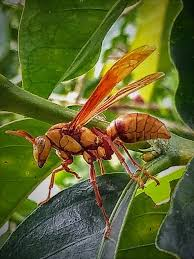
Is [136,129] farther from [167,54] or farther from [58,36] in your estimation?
[167,54]

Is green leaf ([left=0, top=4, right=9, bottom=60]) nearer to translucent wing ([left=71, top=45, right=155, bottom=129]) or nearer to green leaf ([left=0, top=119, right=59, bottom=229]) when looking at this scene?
green leaf ([left=0, top=119, right=59, bottom=229])

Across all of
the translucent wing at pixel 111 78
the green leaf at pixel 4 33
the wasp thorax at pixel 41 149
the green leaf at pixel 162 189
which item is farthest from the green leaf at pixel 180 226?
the green leaf at pixel 4 33

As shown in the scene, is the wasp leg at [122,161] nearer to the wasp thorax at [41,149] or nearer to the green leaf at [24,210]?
the wasp thorax at [41,149]

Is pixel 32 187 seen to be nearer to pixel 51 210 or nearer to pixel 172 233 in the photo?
pixel 51 210

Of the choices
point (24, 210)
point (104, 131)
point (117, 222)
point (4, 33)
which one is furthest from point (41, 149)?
point (24, 210)

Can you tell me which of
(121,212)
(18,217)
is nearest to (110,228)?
(121,212)

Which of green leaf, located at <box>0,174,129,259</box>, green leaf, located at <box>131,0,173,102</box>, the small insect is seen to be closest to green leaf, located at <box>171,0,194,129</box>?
the small insect
